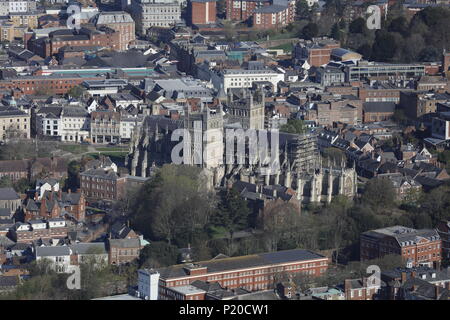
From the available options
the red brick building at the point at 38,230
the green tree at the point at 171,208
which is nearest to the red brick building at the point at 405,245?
the green tree at the point at 171,208

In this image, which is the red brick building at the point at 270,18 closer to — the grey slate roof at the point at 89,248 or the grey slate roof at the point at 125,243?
the grey slate roof at the point at 125,243

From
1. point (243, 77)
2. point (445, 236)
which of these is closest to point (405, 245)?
point (445, 236)

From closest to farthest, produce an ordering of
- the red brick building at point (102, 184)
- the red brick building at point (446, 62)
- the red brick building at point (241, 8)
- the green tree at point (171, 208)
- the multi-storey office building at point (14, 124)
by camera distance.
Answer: the green tree at point (171, 208) < the red brick building at point (102, 184) < the multi-storey office building at point (14, 124) < the red brick building at point (446, 62) < the red brick building at point (241, 8)

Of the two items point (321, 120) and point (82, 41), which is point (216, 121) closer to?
point (321, 120)

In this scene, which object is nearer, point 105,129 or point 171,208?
point 171,208

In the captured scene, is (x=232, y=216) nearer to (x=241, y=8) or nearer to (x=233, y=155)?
(x=233, y=155)

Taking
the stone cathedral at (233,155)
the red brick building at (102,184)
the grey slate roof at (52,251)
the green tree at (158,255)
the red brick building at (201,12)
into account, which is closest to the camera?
the green tree at (158,255)
